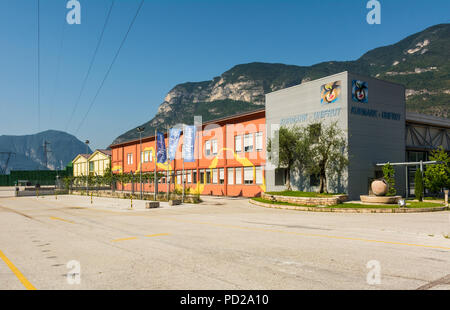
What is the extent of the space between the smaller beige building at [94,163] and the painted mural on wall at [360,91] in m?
60.3

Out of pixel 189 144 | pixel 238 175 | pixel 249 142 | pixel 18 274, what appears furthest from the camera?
pixel 238 175

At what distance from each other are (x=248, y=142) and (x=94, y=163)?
59.5m

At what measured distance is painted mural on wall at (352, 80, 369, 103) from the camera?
1270 inches

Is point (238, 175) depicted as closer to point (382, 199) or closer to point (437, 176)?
point (382, 199)

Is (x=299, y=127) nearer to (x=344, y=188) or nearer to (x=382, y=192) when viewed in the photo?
(x=344, y=188)

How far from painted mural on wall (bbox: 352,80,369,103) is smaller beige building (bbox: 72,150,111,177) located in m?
60.3

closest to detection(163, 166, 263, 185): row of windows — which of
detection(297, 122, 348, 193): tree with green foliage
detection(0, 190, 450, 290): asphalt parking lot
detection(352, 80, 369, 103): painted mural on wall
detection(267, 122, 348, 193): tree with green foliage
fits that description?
detection(267, 122, 348, 193): tree with green foliage

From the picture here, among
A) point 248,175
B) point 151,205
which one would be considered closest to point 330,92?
point 248,175

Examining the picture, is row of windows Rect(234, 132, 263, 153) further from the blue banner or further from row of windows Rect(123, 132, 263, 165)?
the blue banner

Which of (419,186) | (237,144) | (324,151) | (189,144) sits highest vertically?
(237,144)

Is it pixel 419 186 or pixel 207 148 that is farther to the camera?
pixel 207 148

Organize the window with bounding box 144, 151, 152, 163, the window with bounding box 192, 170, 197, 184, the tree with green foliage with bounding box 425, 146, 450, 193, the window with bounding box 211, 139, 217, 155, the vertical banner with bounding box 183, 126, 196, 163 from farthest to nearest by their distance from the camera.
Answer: the window with bounding box 144, 151, 152, 163 → the window with bounding box 192, 170, 197, 184 → the window with bounding box 211, 139, 217, 155 → the vertical banner with bounding box 183, 126, 196, 163 → the tree with green foliage with bounding box 425, 146, 450, 193

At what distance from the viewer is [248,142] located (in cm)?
4147
